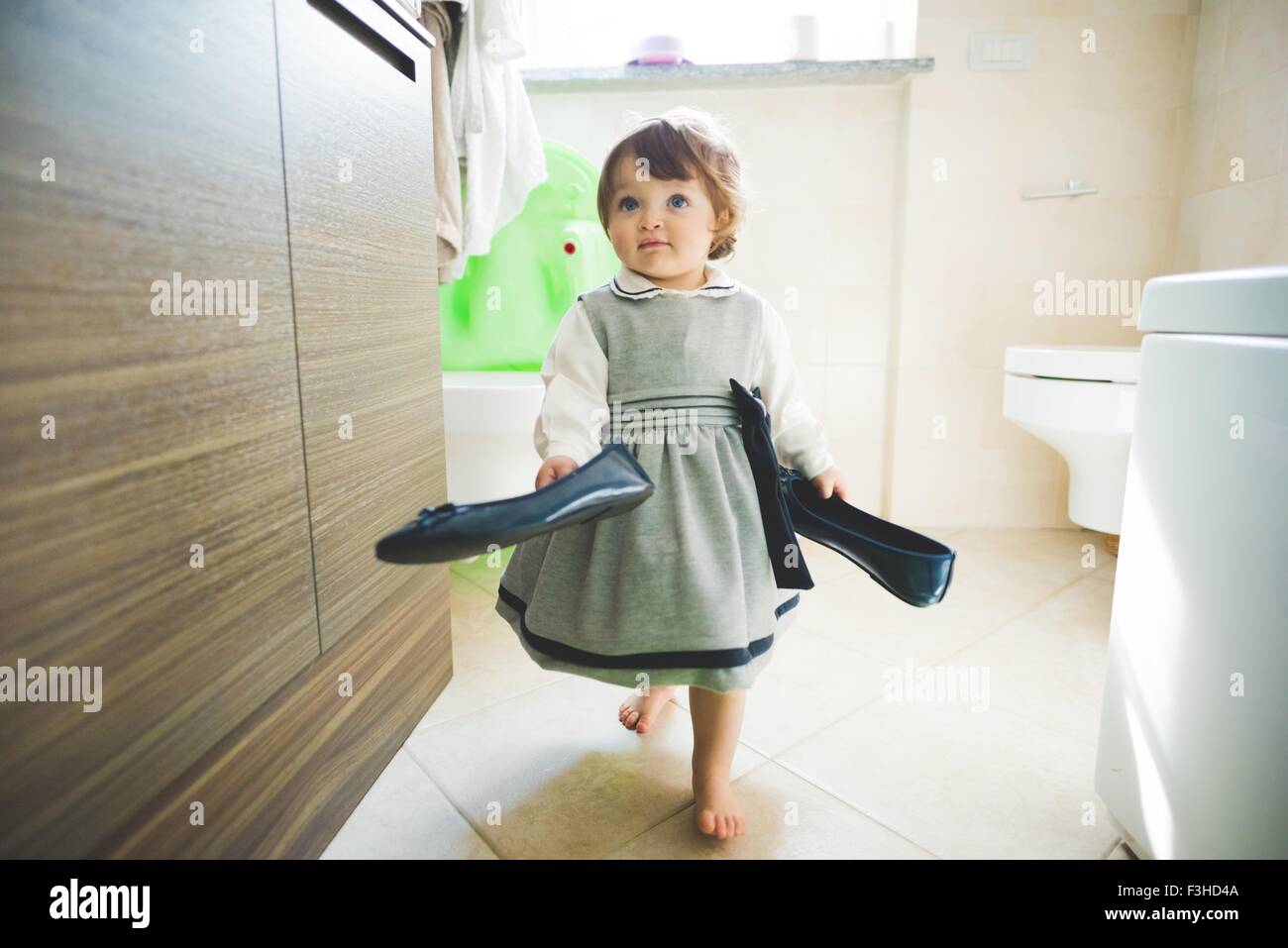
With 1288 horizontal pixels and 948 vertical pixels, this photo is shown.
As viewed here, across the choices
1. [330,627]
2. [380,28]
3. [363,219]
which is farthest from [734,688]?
[380,28]

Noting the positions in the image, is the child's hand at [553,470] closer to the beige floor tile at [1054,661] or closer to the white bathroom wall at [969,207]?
the beige floor tile at [1054,661]

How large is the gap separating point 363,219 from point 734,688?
64 cm

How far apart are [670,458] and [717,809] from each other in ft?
1.27

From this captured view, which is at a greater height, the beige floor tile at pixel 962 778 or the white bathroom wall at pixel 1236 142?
the white bathroom wall at pixel 1236 142

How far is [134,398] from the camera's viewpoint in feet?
1.60

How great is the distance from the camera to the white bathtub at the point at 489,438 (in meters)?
1.21

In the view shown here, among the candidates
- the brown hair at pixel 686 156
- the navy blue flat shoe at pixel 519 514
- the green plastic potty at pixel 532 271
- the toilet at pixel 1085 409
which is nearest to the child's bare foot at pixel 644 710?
the navy blue flat shoe at pixel 519 514

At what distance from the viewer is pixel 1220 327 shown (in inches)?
23.6

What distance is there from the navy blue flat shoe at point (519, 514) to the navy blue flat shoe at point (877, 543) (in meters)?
0.24

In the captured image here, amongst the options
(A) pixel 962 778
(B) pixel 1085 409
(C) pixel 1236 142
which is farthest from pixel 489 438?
(C) pixel 1236 142

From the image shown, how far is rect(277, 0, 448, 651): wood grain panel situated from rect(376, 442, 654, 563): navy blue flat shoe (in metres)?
0.26

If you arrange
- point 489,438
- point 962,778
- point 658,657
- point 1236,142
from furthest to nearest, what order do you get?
point 1236,142, point 489,438, point 962,778, point 658,657

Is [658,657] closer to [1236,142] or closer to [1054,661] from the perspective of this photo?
[1054,661]

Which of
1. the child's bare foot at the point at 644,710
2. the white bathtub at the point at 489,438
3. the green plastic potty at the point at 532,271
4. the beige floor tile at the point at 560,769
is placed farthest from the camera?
the green plastic potty at the point at 532,271
